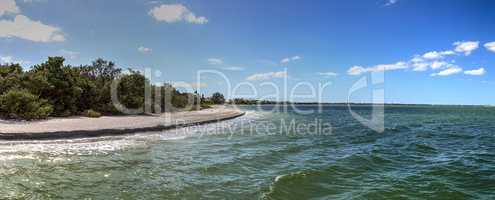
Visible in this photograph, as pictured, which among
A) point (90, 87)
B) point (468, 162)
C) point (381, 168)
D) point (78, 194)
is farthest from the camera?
point (90, 87)

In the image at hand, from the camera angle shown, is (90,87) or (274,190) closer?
(274,190)

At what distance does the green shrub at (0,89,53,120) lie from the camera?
20766 millimetres

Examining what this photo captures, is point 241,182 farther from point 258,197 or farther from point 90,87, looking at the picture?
point 90,87

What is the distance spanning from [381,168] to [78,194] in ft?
28.8

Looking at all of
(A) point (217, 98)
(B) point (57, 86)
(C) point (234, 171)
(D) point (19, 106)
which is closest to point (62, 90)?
(B) point (57, 86)

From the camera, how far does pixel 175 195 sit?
7.40 meters

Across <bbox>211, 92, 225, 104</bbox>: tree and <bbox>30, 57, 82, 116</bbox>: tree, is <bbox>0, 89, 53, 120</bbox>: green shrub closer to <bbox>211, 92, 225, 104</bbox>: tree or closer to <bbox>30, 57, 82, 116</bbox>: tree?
<bbox>30, 57, 82, 116</bbox>: tree

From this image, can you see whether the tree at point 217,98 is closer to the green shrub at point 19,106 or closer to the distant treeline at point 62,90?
the distant treeline at point 62,90

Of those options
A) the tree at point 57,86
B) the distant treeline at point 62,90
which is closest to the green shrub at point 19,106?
the distant treeline at point 62,90

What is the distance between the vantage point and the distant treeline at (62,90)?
21391mm

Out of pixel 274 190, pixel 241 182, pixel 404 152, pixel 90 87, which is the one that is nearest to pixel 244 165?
pixel 241 182

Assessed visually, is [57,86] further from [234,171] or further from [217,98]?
[217,98]

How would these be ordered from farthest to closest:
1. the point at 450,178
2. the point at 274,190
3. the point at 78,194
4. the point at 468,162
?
the point at 468,162 → the point at 450,178 → the point at 274,190 → the point at 78,194

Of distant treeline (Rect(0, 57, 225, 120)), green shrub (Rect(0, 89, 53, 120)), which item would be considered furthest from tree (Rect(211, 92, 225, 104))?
green shrub (Rect(0, 89, 53, 120))
